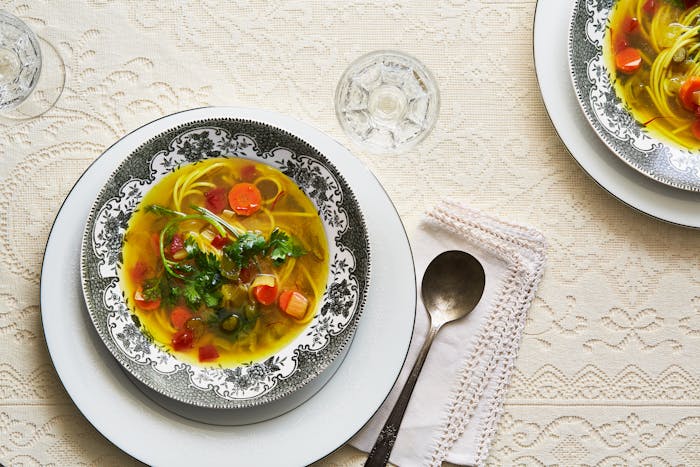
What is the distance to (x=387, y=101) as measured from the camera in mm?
2861

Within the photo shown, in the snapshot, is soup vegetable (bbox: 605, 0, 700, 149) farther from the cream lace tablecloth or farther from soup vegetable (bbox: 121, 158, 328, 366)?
soup vegetable (bbox: 121, 158, 328, 366)

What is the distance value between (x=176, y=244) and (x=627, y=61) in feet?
6.26

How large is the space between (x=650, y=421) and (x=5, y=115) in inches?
113

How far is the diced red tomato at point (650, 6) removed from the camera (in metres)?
2.80

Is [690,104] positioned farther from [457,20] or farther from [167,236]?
[167,236]

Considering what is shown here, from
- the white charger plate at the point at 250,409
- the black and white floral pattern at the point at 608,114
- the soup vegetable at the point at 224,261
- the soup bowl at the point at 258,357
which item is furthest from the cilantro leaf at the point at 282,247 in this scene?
the black and white floral pattern at the point at 608,114

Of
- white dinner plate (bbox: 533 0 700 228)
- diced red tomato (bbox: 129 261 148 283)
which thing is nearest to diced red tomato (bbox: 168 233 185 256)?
diced red tomato (bbox: 129 261 148 283)

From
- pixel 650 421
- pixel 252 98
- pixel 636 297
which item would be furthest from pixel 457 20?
pixel 650 421

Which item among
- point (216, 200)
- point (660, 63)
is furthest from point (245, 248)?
point (660, 63)

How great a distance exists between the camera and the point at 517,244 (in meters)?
2.81

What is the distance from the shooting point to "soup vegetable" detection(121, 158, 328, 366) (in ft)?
8.54

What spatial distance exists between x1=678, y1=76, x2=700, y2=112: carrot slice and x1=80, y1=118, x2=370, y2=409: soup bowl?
1.42 meters

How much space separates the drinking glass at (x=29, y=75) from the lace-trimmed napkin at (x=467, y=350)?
1568 mm

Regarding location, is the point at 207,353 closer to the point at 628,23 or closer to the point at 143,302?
the point at 143,302
